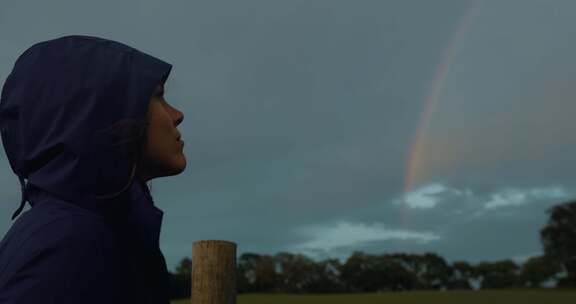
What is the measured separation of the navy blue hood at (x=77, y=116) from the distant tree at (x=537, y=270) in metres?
83.8

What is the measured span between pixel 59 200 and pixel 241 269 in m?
84.4

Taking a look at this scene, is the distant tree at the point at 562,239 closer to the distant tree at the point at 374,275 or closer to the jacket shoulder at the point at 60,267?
the distant tree at the point at 374,275

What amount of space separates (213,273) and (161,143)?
3.50 m

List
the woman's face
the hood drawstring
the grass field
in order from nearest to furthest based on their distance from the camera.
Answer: the hood drawstring → the woman's face → the grass field

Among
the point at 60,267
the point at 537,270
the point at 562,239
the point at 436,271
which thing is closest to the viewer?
the point at 60,267

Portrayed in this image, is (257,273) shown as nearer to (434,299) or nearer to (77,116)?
(434,299)

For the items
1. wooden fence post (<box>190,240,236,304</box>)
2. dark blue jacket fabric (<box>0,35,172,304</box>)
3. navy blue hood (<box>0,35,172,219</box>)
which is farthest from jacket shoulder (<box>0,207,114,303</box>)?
wooden fence post (<box>190,240,236,304</box>)

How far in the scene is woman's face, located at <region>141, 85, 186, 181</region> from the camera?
2.05 meters

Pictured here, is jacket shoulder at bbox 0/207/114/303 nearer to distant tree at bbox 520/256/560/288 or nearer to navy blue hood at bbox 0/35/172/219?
navy blue hood at bbox 0/35/172/219

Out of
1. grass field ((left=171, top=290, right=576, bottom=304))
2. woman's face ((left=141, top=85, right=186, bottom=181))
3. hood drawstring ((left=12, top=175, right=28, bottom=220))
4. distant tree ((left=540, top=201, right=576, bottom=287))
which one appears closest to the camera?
hood drawstring ((left=12, top=175, right=28, bottom=220))

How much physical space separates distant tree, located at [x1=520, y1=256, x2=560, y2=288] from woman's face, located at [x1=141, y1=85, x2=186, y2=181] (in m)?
83.5

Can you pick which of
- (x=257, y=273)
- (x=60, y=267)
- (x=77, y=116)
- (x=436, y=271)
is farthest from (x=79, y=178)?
(x=436, y=271)

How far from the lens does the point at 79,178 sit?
169 cm

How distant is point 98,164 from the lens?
1.71 m
